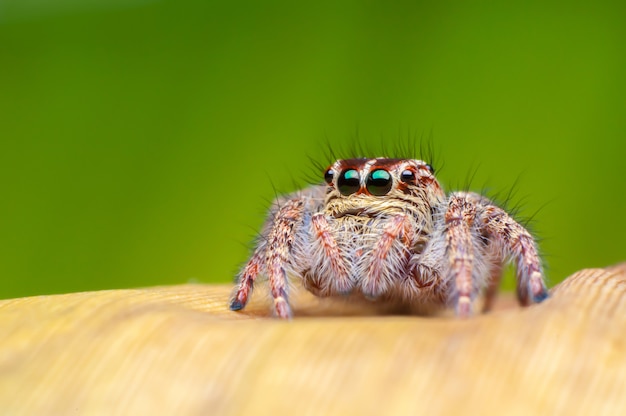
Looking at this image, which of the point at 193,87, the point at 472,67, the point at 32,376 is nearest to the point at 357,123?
the point at 472,67

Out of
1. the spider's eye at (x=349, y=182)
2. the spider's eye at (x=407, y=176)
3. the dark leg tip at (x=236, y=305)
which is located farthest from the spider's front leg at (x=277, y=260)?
the spider's eye at (x=407, y=176)

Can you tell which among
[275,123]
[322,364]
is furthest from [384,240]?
[275,123]

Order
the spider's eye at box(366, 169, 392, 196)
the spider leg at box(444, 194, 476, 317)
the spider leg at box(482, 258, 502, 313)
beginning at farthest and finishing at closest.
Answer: the spider leg at box(482, 258, 502, 313), the spider's eye at box(366, 169, 392, 196), the spider leg at box(444, 194, 476, 317)

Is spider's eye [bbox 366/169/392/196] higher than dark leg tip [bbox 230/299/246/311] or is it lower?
higher

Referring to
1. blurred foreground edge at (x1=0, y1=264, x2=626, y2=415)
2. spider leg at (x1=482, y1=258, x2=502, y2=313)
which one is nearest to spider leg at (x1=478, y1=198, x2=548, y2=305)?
spider leg at (x1=482, y1=258, x2=502, y2=313)

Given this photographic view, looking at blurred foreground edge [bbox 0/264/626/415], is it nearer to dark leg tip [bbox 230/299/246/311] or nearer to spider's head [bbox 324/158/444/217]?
dark leg tip [bbox 230/299/246/311]

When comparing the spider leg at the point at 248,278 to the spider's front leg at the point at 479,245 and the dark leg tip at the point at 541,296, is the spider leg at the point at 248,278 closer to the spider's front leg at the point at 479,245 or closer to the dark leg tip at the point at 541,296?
the spider's front leg at the point at 479,245

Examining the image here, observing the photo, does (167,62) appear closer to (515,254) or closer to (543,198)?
(543,198)
